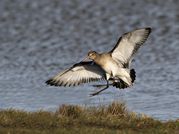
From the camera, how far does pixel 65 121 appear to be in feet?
46.2

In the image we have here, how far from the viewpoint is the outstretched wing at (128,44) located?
1592cm

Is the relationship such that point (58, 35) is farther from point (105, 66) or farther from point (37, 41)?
point (105, 66)

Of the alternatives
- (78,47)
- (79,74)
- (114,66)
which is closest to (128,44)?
(114,66)

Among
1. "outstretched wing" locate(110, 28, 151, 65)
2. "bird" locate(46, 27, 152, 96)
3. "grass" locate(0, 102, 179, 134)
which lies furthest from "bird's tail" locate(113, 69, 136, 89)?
"grass" locate(0, 102, 179, 134)

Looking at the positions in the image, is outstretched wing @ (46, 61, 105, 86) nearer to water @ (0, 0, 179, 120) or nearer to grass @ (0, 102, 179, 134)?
water @ (0, 0, 179, 120)

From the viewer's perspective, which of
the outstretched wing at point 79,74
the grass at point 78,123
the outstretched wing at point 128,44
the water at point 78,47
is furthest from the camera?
the water at point 78,47

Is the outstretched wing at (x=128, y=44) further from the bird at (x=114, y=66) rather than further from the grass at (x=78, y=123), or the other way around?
the grass at (x=78, y=123)

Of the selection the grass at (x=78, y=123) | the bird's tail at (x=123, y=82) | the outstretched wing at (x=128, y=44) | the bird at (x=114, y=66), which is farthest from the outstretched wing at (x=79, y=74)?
the grass at (x=78, y=123)

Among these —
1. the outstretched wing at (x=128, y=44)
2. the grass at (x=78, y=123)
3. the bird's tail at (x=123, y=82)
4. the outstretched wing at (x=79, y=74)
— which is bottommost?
the grass at (x=78, y=123)

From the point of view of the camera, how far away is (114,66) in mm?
16188

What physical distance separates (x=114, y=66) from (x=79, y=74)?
31.7 inches

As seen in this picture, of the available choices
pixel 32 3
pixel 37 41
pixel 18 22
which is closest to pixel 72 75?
pixel 37 41

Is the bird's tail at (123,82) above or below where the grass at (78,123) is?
above

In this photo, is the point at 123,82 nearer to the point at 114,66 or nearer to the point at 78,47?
the point at 114,66
